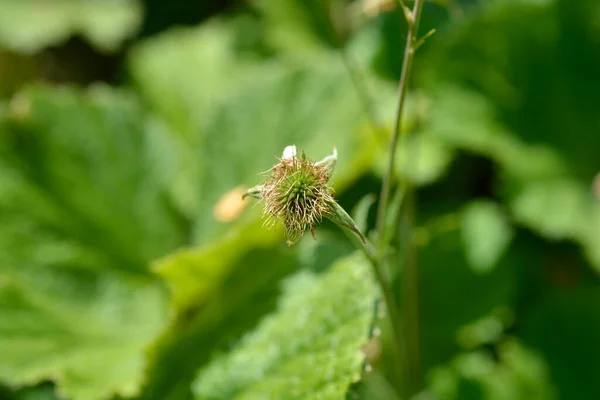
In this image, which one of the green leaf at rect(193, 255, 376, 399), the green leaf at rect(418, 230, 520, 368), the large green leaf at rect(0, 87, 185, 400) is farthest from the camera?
the green leaf at rect(418, 230, 520, 368)

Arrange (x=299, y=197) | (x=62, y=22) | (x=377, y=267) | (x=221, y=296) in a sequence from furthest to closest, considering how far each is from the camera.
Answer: (x=62, y=22)
(x=221, y=296)
(x=377, y=267)
(x=299, y=197)

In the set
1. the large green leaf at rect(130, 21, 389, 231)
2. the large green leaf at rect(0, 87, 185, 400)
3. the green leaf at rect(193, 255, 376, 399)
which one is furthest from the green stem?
the large green leaf at rect(0, 87, 185, 400)

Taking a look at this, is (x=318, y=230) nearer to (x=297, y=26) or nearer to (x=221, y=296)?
(x=221, y=296)

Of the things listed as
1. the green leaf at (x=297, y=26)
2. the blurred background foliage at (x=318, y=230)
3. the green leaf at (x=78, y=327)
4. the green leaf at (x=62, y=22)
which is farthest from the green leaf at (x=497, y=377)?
the green leaf at (x=62, y=22)

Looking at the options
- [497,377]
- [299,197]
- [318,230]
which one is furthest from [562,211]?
[299,197]

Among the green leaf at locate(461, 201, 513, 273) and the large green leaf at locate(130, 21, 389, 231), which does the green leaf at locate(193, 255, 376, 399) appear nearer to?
the large green leaf at locate(130, 21, 389, 231)

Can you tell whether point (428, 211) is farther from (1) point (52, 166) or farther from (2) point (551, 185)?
(1) point (52, 166)

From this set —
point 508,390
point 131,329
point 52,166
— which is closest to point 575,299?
point 508,390
